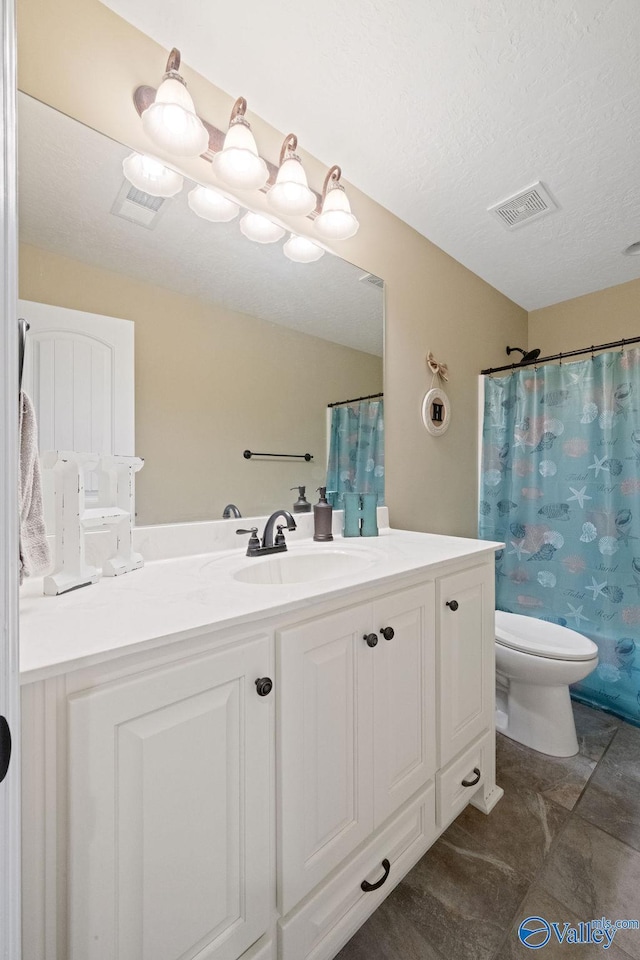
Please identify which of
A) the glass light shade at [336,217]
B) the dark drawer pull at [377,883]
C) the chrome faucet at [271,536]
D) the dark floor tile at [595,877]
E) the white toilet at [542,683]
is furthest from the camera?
the white toilet at [542,683]

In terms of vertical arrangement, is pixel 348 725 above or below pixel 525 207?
below

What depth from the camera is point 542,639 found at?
1.80 metres

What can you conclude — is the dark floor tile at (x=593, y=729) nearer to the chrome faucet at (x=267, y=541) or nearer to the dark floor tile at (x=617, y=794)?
the dark floor tile at (x=617, y=794)

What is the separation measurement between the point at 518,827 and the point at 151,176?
7.58 ft

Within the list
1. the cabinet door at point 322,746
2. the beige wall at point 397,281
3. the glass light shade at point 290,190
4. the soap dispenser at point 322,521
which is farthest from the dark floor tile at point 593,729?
the glass light shade at point 290,190

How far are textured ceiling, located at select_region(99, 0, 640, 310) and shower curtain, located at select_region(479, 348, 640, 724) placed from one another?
81 cm

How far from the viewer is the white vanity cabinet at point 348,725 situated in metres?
0.79

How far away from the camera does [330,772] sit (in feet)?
2.81

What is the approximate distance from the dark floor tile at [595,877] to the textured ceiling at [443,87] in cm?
238

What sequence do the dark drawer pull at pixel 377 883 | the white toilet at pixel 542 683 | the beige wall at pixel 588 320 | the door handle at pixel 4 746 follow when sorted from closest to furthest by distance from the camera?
1. the door handle at pixel 4 746
2. the dark drawer pull at pixel 377 883
3. the white toilet at pixel 542 683
4. the beige wall at pixel 588 320

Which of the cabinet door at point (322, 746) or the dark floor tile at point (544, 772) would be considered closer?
the cabinet door at point (322, 746)

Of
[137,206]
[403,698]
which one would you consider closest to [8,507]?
[403,698]

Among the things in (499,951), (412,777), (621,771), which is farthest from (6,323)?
(621,771)

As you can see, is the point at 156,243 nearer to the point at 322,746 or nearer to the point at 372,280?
the point at 372,280
